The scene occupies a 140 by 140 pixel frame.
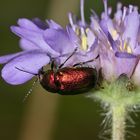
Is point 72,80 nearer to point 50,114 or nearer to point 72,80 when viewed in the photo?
point 72,80

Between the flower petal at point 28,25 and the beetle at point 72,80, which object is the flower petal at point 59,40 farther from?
the flower petal at point 28,25

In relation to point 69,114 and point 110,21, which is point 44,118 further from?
point 110,21

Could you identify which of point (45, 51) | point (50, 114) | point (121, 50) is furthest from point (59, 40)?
point (50, 114)

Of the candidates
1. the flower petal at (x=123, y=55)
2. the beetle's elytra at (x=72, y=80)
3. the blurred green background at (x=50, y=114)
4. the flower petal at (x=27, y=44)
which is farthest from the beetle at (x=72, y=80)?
the blurred green background at (x=50, y=114)

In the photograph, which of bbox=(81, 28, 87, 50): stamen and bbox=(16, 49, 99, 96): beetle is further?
bbox=(81, 28, 87, 50): stamen

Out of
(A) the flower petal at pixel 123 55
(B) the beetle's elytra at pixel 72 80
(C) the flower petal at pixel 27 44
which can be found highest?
(C) the flower petal at pixel 27 44

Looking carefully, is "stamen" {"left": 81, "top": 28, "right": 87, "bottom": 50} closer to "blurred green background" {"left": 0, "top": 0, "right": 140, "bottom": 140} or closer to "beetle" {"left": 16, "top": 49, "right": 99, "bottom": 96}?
"beetle" {"left": 16, "top": 49, "right": 99, "bottom": 96}

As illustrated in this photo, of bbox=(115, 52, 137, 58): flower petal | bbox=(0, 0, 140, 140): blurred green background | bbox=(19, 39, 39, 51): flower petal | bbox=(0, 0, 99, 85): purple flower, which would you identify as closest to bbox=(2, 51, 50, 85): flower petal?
bbox=(0, 0, 99, 85): purple flower

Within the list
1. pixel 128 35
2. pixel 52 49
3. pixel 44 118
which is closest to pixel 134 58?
pixel 128 35
